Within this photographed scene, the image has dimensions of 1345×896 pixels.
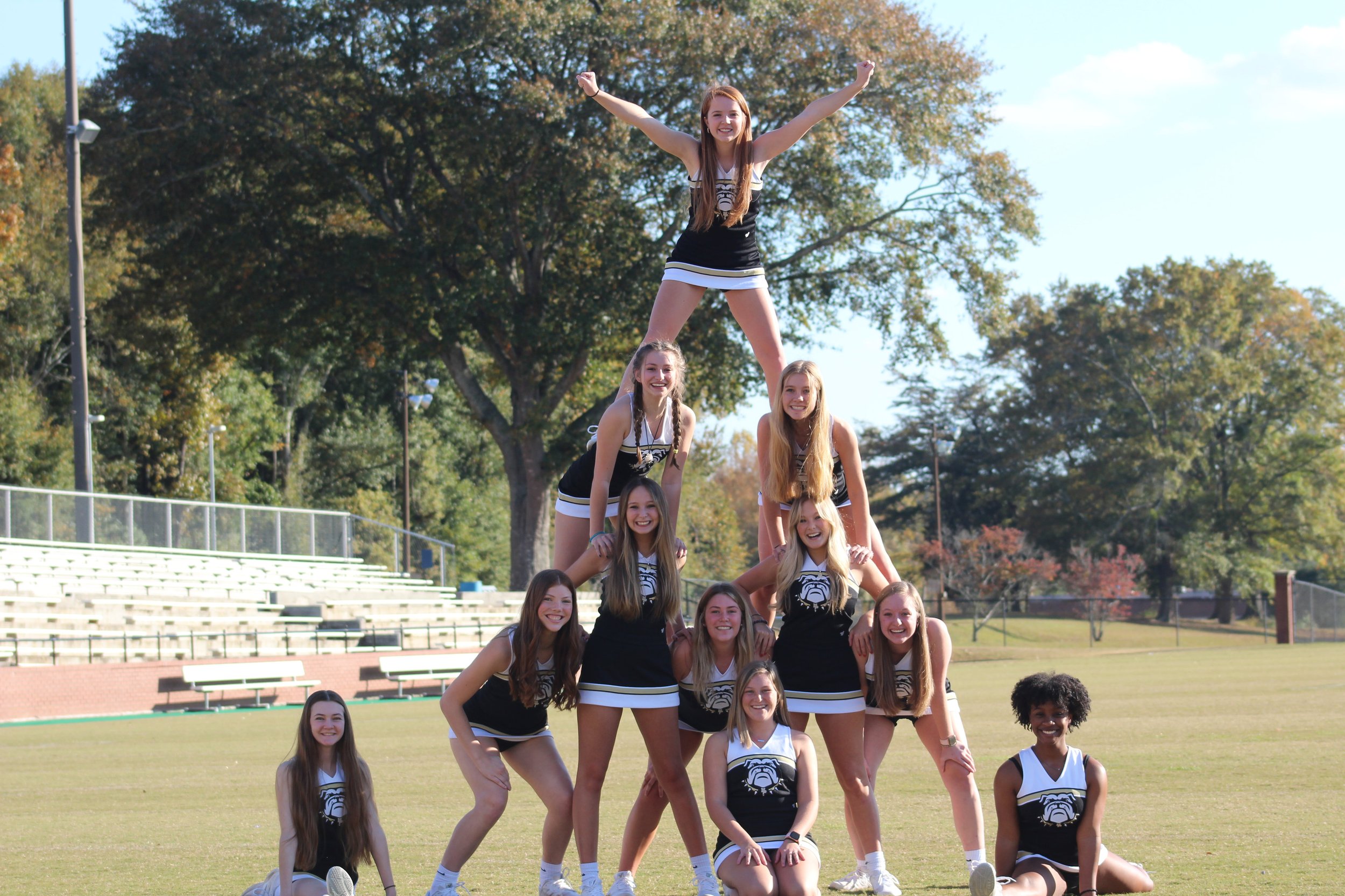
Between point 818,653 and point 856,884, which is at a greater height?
point 818,653

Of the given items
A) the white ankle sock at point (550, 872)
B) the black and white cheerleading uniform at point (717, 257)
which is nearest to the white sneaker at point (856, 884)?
the white ankle sock at point (550, 872)

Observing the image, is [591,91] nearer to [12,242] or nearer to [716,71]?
[716,71]

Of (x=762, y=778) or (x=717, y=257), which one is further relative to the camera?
(x=717, y=257)

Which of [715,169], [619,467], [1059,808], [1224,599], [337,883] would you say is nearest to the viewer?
[337,883]

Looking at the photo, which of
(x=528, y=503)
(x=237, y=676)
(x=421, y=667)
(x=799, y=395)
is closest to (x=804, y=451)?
(x=799, y=395)

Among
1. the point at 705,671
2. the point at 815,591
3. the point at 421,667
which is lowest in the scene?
the point at 421,667

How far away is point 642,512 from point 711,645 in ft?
2.07

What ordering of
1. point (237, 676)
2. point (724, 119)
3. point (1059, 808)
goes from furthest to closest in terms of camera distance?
point (237, 676) → point (724, 119) → point (1059, 808)

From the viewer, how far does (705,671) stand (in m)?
5.62

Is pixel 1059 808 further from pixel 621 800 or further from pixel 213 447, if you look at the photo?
pixel 213 447

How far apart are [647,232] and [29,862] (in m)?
23.1

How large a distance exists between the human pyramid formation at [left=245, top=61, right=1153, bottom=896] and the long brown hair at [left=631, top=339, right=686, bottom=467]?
1cm

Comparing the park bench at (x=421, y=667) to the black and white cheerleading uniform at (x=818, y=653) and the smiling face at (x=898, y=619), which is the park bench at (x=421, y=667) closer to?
the black and white cheerleading uniform at (x=818, y=653)

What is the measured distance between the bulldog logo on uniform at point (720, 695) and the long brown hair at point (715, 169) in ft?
7.94
